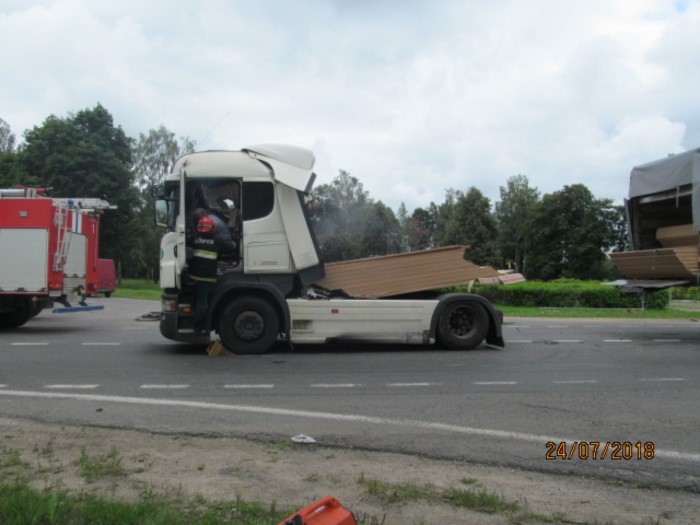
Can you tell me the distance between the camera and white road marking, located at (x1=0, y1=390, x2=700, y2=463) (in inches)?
197

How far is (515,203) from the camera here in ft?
237

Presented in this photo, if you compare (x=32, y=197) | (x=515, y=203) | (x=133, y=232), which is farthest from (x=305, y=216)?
(x=515, y=203)

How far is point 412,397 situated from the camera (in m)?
6.59

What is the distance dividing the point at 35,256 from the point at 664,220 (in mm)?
13265

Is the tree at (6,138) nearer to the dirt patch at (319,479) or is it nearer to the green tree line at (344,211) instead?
the green tree line at (344,211)

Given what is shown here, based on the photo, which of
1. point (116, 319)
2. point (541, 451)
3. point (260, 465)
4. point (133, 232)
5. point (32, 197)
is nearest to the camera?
point (260, 465)

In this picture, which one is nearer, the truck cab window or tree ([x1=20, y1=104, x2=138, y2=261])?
the truck cab window

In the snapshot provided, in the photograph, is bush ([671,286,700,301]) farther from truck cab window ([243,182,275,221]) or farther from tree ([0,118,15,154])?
tree ([0,118,15,154])

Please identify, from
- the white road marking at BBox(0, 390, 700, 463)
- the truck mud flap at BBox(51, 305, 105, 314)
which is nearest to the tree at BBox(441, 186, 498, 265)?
the truck mud flap at BBox(51, 305, 105, 314)

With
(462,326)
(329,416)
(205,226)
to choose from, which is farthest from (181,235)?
(462,326)

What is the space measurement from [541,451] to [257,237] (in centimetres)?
592

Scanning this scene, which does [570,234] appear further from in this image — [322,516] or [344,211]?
[322,516]

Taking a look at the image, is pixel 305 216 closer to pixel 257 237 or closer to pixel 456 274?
pixel 257 237

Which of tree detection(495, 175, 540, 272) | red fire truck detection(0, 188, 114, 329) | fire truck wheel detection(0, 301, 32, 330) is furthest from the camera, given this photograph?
tree detection(495, 175, 540, 272)
